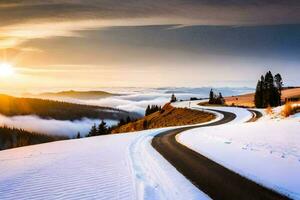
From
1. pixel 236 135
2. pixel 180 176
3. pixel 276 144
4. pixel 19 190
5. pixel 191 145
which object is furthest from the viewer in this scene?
pixel 236 135

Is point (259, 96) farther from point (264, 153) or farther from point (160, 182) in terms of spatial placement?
point (160, 182)

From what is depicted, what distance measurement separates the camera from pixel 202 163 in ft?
57.5

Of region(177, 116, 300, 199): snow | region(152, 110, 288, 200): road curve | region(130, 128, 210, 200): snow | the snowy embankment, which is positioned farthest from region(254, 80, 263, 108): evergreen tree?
region(130, 128, 210, 200): snow

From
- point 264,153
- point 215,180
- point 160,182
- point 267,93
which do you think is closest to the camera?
point 160,182

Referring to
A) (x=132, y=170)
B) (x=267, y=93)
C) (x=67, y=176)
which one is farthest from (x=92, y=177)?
(x=267, y=93)

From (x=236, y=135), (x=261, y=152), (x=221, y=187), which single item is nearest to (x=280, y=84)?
(x=236, y=135)

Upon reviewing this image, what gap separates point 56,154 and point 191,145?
8.53 meters

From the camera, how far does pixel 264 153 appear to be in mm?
19047

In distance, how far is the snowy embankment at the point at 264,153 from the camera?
13.3 meters

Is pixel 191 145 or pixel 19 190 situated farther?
pixel 191 145

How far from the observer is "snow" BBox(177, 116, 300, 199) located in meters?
13.3

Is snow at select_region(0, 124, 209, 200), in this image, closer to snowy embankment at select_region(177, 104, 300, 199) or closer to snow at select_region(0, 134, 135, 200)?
snow at select_region(0, 134, 135, 200)

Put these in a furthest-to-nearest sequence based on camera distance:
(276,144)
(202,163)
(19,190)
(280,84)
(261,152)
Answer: (280,84), (276,144), (261,152), (202,163), (19,190)

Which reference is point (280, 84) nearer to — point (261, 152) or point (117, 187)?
point (261, 152)
